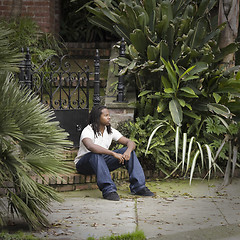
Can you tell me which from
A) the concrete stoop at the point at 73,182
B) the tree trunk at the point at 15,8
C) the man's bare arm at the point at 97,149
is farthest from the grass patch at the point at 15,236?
the tree trunk at the point at 15,8

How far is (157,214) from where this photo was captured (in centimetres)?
611

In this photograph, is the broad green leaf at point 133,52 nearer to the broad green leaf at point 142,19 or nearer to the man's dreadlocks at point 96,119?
the broad green leaf at point 142,19

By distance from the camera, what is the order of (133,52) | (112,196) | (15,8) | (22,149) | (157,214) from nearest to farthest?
(22,149), (157,214), (112,196), (133,52), (15,8)

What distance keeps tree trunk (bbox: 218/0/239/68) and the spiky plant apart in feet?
14.1

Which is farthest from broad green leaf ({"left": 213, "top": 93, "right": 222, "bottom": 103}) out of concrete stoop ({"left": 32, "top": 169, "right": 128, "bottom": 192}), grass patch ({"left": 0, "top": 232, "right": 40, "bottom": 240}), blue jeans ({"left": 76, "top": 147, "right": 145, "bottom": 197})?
grass patch ({"left": 0, "top": 232, "right": 40, "bottom": 240})

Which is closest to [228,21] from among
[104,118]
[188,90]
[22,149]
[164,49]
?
[164,49]

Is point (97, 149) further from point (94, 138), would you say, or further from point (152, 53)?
point (152, 53)

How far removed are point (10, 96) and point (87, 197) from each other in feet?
7.09

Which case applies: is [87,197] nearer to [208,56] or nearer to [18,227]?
[18,227]

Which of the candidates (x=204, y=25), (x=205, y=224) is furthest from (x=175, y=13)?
(x=205, y=224)

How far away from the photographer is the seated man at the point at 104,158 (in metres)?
6.78

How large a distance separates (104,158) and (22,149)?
2038mm

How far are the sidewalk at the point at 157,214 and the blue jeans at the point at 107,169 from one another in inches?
6.5

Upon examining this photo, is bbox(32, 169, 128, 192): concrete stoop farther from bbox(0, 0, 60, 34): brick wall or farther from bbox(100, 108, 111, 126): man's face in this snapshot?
bbox(0, 0, 60, 34): brick wall
